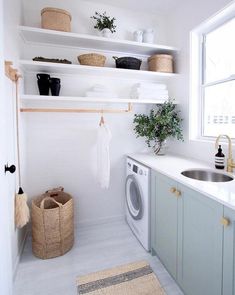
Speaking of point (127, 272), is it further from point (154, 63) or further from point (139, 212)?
point (154, 63)

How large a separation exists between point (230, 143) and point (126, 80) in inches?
58.1

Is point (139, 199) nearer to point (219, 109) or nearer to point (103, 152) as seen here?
point (103, 152)

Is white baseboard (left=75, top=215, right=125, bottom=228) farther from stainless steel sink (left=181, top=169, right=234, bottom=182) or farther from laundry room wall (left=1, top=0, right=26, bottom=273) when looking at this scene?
stainless steel sink (left=181, top=169, right=234, bottom=182)

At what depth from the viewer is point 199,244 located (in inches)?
46.9

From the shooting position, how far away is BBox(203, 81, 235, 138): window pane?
6.02 feet

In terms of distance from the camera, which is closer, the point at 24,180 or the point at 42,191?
the point at 24,180

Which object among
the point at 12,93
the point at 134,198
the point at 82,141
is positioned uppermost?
the point at 12,93

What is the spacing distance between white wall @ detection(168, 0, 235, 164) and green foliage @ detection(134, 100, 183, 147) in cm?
12

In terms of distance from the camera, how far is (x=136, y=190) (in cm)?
213

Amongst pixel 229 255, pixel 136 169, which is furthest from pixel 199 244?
pixel 136 169

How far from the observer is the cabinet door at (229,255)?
94 cm

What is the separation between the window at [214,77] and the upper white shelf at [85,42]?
1.15 feet

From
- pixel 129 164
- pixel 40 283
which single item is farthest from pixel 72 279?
pixel 129 164

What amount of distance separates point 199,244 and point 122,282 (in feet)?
2.60
